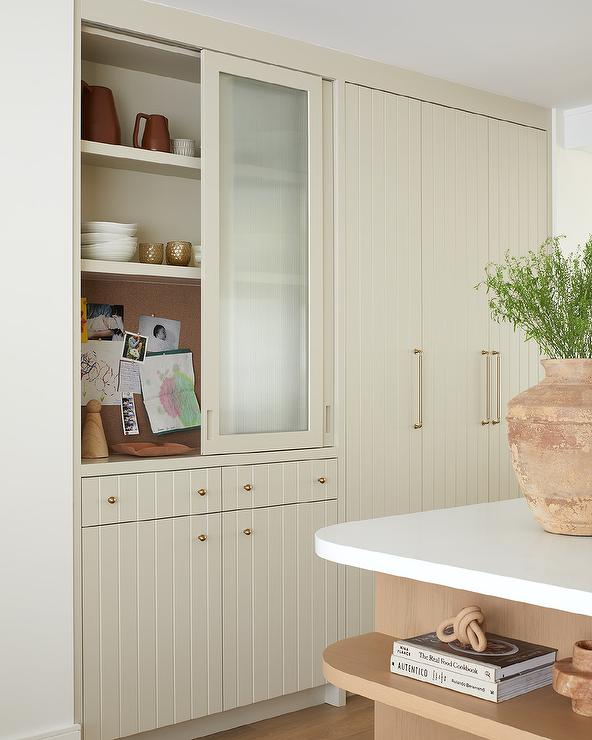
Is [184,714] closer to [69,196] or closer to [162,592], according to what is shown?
[162,592]

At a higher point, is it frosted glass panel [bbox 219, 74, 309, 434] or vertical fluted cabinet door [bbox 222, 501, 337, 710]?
frosted glass panel [bbox 219, 74, 309, 434]

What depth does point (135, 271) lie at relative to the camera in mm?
3182

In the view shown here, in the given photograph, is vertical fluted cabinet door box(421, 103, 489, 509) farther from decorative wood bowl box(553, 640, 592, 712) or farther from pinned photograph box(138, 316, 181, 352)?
decorative wood bowl box(553, 640, 592, 712)

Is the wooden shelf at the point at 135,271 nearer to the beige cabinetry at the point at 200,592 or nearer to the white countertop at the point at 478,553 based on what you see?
the beige cabinetry at the point at 200,592

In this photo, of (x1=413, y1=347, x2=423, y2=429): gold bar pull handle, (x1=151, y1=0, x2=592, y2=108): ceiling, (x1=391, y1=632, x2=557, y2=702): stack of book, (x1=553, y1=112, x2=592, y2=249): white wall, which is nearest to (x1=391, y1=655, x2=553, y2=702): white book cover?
(x1=391, y1=632, x2=557, y2=702): stack of book

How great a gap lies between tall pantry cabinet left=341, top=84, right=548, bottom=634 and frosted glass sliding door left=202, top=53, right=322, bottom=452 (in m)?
0.18

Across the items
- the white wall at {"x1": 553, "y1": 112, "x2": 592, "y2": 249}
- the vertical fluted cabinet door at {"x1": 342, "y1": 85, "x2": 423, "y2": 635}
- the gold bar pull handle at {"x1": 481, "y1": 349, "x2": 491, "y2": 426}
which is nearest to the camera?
the vertical fluted cabinet door at {"x1": 342, "y1": 85, "x2": 423, "y2": 635}

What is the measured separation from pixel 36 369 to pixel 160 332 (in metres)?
0.79

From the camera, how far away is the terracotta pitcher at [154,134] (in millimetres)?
3348

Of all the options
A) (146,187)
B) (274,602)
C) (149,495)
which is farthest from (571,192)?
(149,495)

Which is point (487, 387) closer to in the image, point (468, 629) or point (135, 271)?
point (135, 271)

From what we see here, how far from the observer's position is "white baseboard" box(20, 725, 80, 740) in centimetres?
287

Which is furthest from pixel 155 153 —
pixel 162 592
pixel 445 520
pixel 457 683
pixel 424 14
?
pixel 457 683

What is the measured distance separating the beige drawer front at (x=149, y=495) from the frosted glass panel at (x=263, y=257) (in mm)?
221
